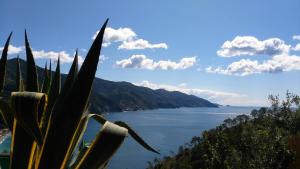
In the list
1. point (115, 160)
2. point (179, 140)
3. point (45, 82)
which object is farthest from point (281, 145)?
point (179, 140)

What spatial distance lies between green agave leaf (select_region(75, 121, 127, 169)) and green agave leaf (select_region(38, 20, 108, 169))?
5.0 inches

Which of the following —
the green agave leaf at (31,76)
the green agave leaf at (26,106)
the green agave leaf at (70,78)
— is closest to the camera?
the green agave leaf at (26,106)

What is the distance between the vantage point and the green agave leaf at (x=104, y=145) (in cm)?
208

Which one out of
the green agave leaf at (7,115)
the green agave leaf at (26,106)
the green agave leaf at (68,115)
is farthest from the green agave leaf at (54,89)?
the green agave leaf at (26,106)

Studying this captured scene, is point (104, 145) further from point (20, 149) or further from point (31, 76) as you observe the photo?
point (31, 76)

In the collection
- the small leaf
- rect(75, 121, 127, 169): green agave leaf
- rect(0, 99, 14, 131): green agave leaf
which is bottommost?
rect(75, 121, 127, 169): green agave leaf

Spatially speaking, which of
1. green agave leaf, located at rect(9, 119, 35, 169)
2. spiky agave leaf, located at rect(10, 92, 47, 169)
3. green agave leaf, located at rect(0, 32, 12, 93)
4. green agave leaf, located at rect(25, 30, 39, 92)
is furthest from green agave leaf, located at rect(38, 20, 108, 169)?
green agave leaf, located at rect(25, 30, 39, 92)

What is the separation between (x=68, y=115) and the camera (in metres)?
2.09

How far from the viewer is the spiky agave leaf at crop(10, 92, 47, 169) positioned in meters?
1.90

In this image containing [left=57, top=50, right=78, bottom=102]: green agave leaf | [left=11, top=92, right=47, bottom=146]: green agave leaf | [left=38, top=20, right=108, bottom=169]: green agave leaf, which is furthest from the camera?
[left=57, top=50, right=78, bottom=102]: green agave leaf

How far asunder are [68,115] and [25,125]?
0.73 ft

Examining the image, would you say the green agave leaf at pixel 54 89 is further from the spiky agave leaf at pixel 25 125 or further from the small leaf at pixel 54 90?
the spiky agave leaf at pixel 25 125

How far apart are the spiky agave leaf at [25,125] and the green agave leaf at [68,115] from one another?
9 centimetres

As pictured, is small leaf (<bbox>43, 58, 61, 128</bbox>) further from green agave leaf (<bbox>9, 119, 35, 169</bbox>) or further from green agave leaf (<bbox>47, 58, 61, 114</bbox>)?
Answer: green agave leaf (<bbox>9, 119, 35, 169</bbox>)
